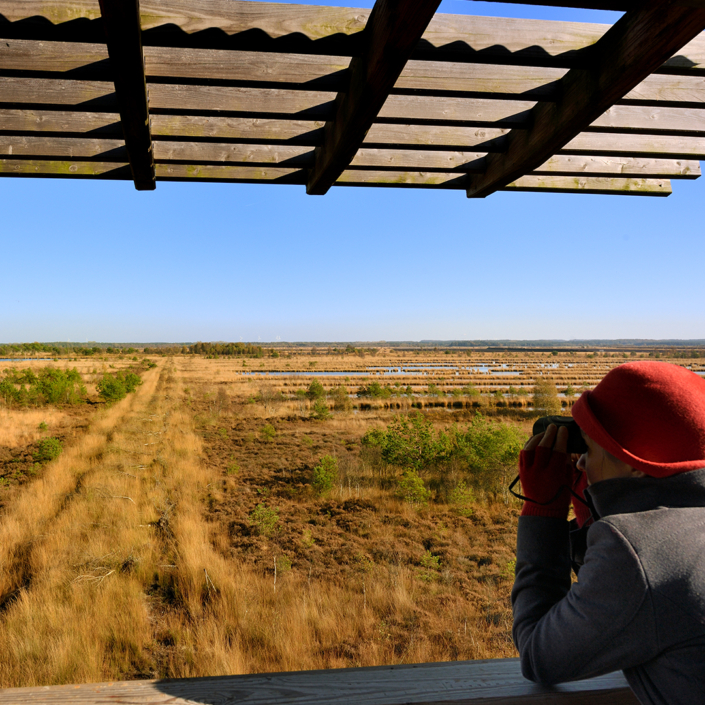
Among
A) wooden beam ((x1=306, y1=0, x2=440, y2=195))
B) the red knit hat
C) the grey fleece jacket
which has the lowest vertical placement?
the grey fleece jacket

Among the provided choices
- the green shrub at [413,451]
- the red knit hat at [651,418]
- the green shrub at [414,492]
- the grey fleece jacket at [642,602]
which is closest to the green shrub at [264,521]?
the green shrub at [414,492]

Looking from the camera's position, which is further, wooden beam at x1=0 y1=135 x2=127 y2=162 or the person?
wooden beam at x1=0 y1=135 x2=127 y2=162

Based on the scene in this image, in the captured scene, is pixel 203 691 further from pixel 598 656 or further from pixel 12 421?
pixel 12 421

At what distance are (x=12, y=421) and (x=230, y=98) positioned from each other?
1923 cm

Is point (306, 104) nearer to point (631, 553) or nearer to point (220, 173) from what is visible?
point (220, 173)

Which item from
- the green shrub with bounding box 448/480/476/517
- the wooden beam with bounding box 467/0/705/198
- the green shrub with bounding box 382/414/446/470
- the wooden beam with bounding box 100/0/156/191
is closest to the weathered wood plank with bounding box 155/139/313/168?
the wooden beam with bounding box 100/0/156/191

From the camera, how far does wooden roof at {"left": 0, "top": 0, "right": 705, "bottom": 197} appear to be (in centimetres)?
104

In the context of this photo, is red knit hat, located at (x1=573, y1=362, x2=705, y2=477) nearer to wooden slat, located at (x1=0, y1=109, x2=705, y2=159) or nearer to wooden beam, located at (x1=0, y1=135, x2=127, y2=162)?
wooden slat, located at (x1=0, y1=109, x2=705, y2=159)

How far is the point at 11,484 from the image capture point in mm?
8961

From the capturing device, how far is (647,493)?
79 centimetres

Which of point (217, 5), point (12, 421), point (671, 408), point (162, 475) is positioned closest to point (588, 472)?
point (671, 408)

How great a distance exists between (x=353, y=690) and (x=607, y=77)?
165 centimetres

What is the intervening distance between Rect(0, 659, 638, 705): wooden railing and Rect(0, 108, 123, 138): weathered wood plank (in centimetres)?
159

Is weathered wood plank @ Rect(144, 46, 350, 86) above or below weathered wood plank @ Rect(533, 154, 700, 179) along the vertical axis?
above
